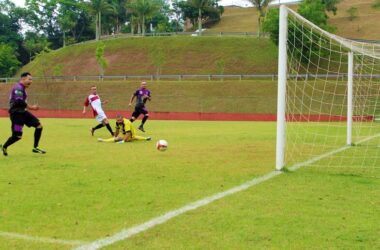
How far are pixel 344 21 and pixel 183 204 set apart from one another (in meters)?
96.7

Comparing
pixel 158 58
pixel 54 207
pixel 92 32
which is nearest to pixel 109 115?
pixel 158 58

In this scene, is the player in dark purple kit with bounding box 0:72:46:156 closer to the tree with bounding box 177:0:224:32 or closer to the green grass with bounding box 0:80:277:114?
the green grass with bounding box 0:80:277:114

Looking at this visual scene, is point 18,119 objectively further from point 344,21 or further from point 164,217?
point 344,21

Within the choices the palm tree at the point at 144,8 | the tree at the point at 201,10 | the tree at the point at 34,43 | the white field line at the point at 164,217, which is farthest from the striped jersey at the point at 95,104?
the tree at the point at 201,10

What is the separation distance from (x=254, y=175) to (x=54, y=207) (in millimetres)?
3648

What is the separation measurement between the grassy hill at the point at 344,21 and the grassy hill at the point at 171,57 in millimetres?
20926

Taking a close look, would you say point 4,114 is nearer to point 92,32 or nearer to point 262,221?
point 262,221

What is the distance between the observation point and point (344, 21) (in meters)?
96.2

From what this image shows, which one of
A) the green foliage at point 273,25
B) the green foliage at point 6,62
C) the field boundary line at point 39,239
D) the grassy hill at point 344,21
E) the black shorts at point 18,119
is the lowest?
the field boundary line at point 39,239

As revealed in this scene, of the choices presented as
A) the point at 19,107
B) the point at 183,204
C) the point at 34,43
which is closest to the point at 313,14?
the point at 34,43

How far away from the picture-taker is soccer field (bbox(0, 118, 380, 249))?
4738 mm

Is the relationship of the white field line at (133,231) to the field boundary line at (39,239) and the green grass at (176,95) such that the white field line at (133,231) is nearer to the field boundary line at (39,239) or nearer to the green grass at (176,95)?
the field boundary line at (39,239)

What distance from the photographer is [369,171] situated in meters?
9.38

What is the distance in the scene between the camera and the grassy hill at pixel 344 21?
88.1 meters
